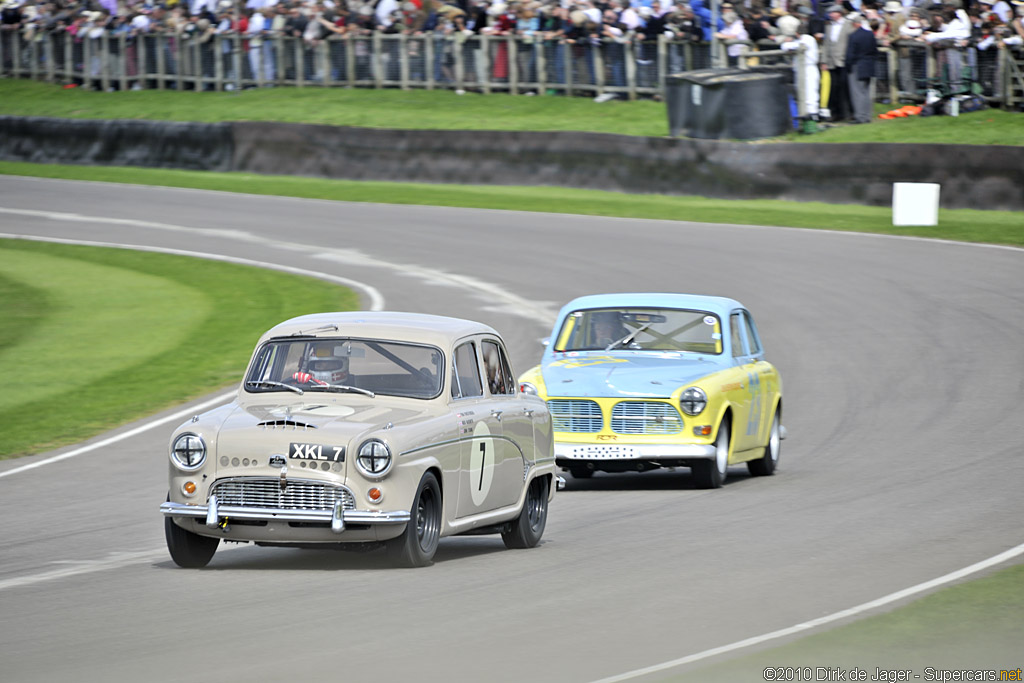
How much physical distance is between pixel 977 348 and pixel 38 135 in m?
28.6

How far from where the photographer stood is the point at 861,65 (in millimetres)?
31297

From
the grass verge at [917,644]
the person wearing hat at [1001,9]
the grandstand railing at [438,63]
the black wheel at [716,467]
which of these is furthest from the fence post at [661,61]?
the grass verge at [917,644]

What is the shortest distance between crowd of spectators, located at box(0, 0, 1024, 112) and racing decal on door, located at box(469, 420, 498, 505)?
2305cm

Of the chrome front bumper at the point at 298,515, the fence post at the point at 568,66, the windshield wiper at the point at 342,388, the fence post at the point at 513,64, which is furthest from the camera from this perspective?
the fence post at the point at 513,64

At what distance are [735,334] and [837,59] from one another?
18.9m

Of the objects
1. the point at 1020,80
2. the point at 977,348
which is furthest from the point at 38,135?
the point at 977,348

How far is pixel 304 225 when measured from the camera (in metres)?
30.6

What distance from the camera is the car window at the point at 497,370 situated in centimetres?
989

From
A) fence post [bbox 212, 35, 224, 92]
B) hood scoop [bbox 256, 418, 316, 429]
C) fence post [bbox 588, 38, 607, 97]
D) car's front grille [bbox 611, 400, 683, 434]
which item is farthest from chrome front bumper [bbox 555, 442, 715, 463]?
fence post [bbox 212, 35, 224, 92]

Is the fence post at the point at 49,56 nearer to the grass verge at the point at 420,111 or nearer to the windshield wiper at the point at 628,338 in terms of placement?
the grass verge at the point at 420,111

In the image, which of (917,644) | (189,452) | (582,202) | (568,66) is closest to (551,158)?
(582,202)

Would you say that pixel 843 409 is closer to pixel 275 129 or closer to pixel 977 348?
pixel 977 348

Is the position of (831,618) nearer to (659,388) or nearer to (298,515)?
(298,515)

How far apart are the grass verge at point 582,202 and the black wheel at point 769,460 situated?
13.1 meters
